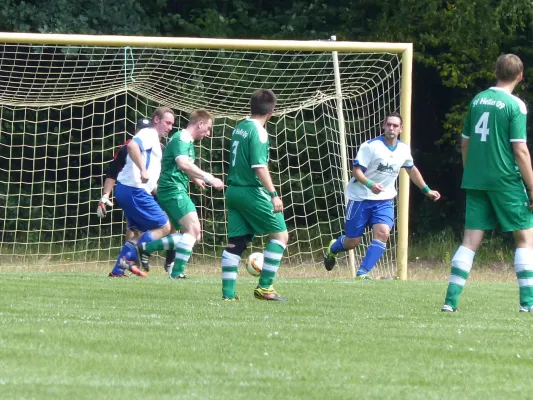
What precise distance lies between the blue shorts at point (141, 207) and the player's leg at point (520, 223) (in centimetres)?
538

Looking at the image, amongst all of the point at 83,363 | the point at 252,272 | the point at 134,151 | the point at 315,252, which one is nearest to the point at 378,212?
the point at 252,272

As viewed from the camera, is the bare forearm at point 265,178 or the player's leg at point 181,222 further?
the player's leg at point 181,222

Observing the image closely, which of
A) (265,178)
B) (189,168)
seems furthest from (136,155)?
(265,178)

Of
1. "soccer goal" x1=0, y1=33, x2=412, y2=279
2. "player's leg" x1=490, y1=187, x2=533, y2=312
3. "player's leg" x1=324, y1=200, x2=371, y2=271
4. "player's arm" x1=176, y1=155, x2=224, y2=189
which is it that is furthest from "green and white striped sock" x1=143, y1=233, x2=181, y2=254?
"player's leg" x1=490, y1=187, x2=533, y2=312

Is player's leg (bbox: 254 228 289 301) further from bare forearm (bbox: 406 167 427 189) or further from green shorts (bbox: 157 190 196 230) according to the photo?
bare forearm (bbox: 406 167 427 189)

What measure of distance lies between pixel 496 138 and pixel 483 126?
0.12m

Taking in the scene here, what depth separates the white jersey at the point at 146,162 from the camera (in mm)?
12727

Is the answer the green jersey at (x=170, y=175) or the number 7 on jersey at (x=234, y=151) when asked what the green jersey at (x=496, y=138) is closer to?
the number 7 on jersey at (x=234, y=151)

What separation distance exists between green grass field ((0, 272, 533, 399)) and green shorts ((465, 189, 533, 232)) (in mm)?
641

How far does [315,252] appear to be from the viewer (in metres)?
16.8

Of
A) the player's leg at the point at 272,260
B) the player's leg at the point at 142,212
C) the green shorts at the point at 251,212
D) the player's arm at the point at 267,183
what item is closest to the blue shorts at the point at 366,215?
the player's leg at the point at 142,212

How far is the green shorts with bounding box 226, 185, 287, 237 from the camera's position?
30.0ft

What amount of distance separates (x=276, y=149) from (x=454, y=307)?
9259mm

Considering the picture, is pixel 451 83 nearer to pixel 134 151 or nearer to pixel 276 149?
pixel 276 149
